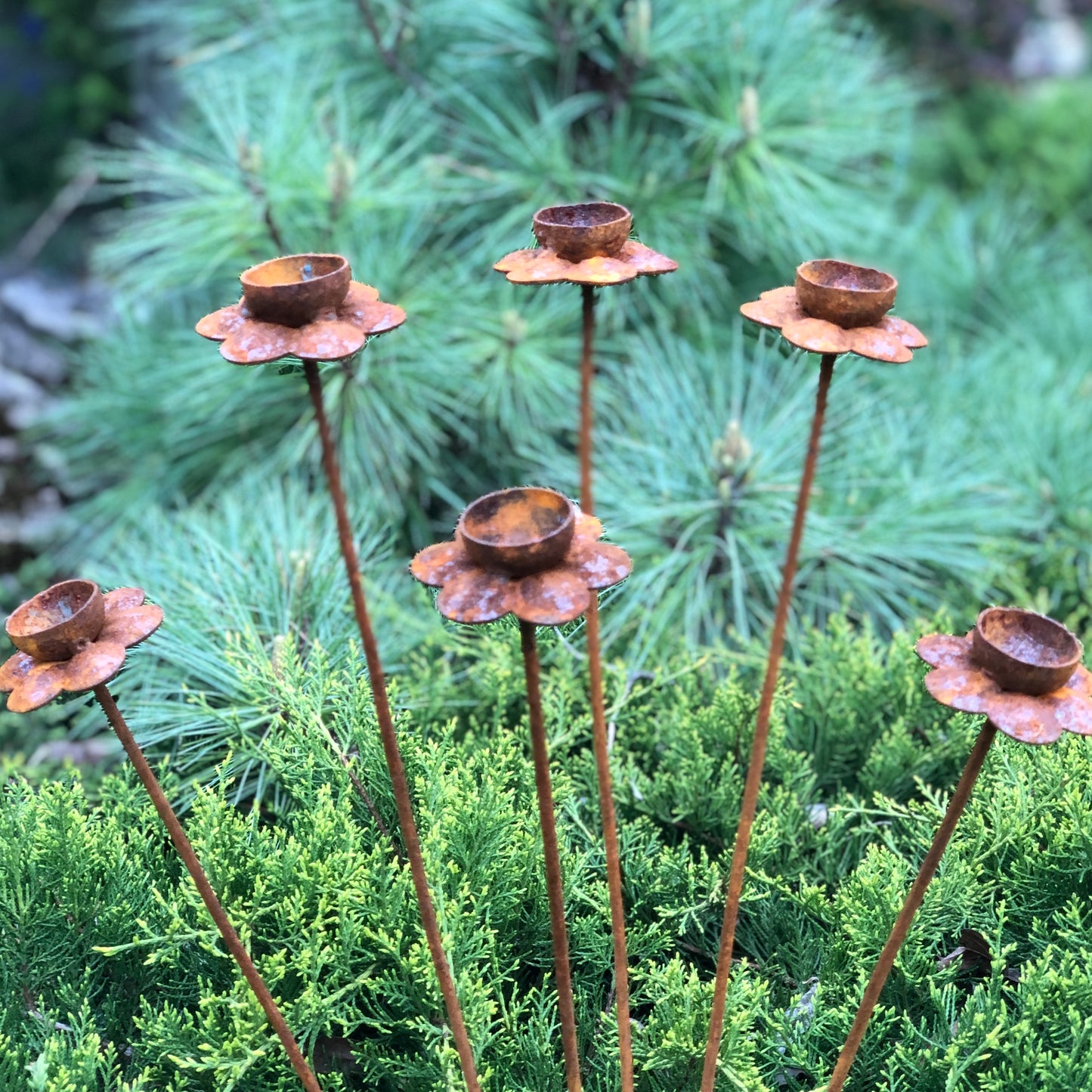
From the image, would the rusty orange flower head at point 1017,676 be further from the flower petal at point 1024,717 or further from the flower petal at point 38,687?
the flower petal at point 38,687

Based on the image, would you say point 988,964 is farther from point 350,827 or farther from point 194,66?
point 194,66

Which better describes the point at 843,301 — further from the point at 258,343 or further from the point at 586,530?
the point at 258,343

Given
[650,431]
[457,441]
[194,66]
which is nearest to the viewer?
[650,431]

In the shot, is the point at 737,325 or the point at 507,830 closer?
the point at 507,830

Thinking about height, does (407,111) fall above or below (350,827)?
above

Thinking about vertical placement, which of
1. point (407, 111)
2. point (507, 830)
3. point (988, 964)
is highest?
point (407, 111)

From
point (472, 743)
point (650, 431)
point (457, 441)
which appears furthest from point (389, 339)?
point (472, 743)

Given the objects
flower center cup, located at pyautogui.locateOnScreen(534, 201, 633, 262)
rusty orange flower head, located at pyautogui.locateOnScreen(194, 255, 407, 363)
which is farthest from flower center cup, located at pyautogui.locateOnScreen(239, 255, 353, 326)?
flower center cup, located at pyautogui.locateOnScreen(534, 201, 633, 262)
